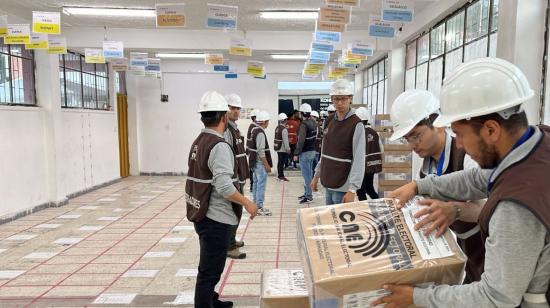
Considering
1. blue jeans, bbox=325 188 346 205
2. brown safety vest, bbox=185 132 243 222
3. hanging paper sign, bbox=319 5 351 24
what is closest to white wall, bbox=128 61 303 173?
hanging paper sign, bbox=319 5 351 24

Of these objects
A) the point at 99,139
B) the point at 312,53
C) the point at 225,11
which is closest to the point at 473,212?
the point at 225,11

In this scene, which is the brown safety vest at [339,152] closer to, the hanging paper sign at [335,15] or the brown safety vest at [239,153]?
the brown safety vest at [239,153]

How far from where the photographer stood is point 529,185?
881 mm

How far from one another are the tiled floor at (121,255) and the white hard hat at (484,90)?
2543 mm

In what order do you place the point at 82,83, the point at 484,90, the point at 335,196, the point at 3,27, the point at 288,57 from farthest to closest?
the point at 288,57 → the point at 82,83 → the point at 3,27 → the point at 335,196 → the point at 484,90

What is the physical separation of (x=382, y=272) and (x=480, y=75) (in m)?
0.55

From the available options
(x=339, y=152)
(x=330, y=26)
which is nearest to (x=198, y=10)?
(x=330, y=26)

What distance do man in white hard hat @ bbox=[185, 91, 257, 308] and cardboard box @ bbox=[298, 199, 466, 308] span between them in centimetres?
120

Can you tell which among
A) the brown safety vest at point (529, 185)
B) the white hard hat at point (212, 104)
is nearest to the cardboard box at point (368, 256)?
the brown safety vest at point (529, 185)

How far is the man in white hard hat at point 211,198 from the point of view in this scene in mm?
2420

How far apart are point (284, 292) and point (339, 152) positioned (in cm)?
194

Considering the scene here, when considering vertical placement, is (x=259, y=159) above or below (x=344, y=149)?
below

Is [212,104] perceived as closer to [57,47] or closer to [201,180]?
[201,180]

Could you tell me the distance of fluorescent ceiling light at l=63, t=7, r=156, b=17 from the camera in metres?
5.76
